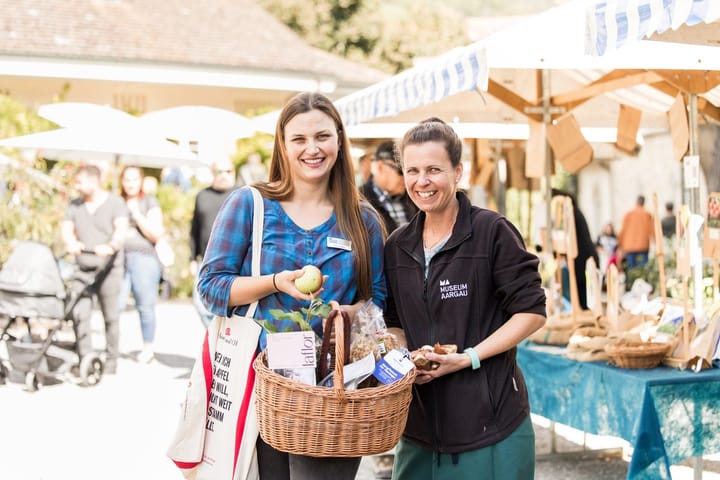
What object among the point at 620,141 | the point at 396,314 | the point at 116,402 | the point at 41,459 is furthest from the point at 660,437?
the point at 116,402

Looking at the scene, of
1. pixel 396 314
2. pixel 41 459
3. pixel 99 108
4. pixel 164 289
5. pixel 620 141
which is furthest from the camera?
pixel 164 289

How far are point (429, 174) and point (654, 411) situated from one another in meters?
2.00

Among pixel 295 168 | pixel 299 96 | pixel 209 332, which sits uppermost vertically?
pixel 299 96

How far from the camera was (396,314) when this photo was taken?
2.84 meters

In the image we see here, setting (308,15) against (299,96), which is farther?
(308,15)

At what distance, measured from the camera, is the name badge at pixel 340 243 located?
2655mm

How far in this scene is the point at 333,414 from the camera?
229 cm

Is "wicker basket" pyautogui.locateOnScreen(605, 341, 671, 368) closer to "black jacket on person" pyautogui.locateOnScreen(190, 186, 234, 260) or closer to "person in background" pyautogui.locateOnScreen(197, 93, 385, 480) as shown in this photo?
"person in background" pyautogui.locateOnScreen(197, 93, 385, 480)

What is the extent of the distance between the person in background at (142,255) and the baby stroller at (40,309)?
691mm

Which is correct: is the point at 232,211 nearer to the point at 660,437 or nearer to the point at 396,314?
the point at 396,314

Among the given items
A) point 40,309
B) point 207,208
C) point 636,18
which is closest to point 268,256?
point 636,18

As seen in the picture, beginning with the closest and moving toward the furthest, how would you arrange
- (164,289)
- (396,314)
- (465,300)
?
(465,300) < (396,314) < (164,289)

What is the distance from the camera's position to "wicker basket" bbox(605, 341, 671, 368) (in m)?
4.30

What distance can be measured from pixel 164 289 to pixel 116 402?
8.94 meters
